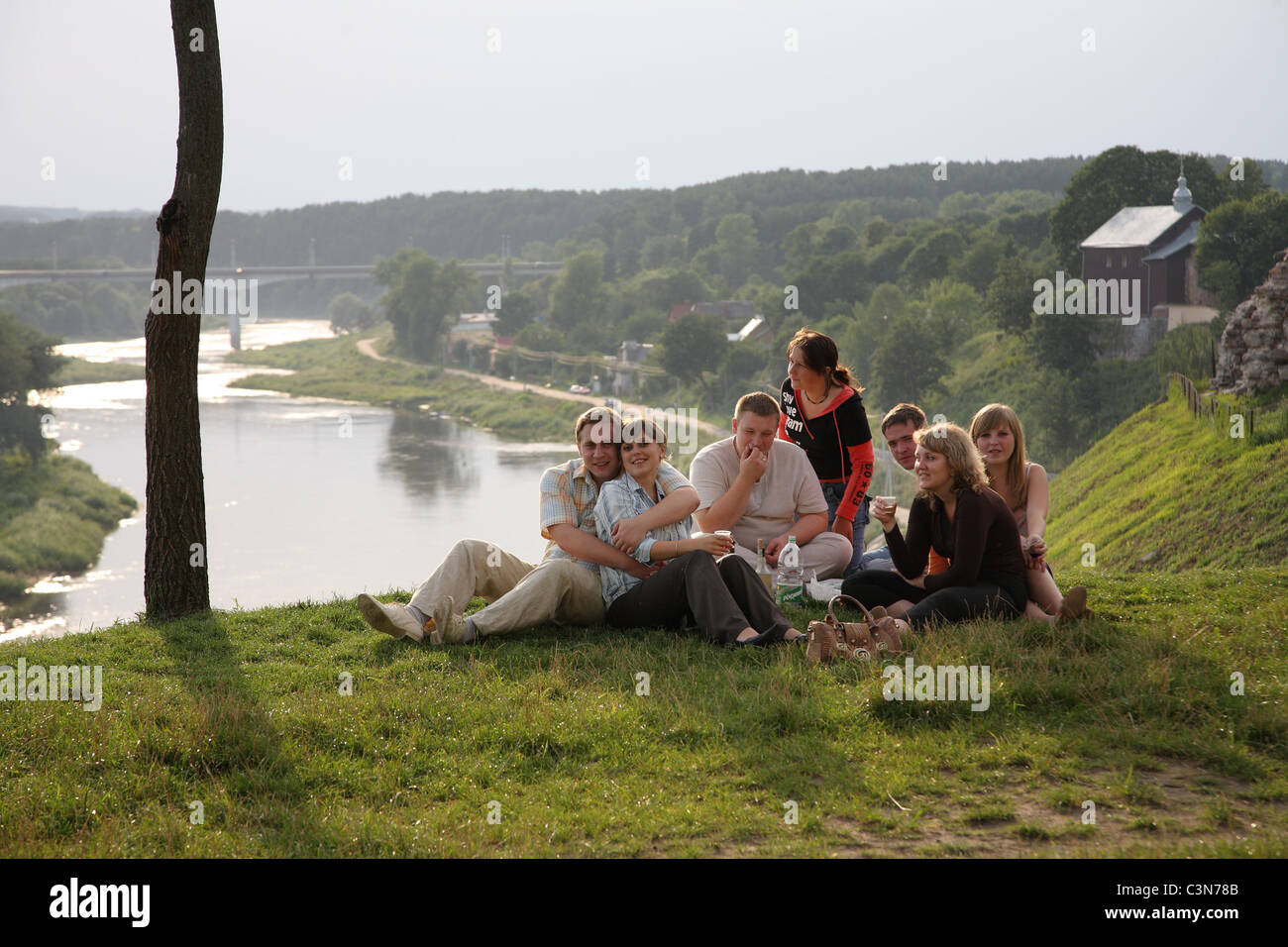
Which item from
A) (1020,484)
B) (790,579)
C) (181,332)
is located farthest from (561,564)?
(181,332)

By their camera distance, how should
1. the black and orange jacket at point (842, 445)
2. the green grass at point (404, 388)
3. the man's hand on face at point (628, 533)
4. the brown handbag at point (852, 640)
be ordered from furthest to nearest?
the green grass at point (404, 388) < the black and orange jacket at point (842, 445) < the man's hand on face at point (628, 533) < the brown handbag at point (852, 640)

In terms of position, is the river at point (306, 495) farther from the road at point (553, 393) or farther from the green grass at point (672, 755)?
the green grass at point (672, 755)

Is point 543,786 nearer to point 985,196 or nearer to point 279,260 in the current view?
point 985,196

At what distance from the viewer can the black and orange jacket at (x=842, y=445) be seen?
7.70 m

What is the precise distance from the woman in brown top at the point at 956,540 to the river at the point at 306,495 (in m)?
9.82

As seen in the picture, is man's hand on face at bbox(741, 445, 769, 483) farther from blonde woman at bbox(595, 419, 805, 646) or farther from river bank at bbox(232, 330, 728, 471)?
river bank at bbox(232, 330, 728, 471)

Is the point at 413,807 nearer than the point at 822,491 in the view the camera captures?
Yes

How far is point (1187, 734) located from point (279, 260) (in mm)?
153971

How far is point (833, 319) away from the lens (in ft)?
263

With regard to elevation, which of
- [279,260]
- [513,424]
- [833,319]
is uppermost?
[279,260]

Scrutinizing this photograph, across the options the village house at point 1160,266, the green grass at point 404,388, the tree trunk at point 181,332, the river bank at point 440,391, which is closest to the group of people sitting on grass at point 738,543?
the tree trunk at point 181,332

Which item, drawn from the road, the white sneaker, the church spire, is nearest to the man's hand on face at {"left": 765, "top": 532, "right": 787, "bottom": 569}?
the white sneaker
